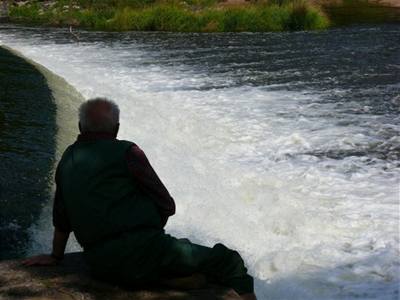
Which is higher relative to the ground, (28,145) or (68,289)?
(68,289)

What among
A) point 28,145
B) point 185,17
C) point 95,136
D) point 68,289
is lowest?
point 185,17

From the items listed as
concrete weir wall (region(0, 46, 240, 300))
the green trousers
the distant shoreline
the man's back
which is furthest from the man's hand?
the distant shoreline

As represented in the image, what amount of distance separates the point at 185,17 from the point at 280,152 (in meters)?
19.5

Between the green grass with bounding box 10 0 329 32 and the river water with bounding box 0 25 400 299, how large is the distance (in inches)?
303

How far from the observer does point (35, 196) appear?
4.90 m

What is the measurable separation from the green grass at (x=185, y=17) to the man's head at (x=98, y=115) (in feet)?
72.1

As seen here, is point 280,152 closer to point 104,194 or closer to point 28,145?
point 28,145

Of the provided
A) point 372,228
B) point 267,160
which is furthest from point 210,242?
point 267,160

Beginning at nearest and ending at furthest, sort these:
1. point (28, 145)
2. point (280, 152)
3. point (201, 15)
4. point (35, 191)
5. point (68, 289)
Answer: point (68, 289) → point (35, 191) → point (28, 145) → point (280, 152) → point (201, 15)

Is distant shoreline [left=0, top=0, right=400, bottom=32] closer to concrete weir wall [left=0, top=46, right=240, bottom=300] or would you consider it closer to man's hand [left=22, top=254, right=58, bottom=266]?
concrete weir wall [left=0, top=46, right=240, bottom=300]

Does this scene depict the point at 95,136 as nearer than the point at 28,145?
Yes

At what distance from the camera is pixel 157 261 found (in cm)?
298

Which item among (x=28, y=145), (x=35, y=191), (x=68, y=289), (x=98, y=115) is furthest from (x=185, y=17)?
(x=68, y=289)

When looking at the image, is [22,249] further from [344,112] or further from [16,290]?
[344,112]
